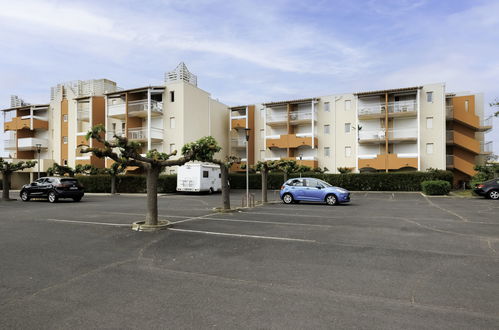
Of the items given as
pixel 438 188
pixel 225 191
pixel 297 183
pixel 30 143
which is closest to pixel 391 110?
pixel 438 188

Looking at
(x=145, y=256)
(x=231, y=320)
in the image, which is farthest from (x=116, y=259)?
(x=231, y=320)

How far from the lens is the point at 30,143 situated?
43.0 m

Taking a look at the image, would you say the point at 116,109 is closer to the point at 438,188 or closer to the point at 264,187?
the point at 264,187

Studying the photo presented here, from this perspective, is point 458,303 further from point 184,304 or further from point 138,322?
point 138,322

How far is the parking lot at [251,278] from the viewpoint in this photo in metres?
3.81

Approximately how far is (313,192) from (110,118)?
103ft

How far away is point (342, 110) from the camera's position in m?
37.0

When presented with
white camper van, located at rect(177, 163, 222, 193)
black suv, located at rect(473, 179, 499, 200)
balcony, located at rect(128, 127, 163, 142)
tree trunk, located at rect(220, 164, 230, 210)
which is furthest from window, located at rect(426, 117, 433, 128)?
balcony, located at rect(128, 127, 163, 142)

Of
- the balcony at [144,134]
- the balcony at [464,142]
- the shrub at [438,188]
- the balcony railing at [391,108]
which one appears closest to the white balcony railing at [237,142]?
the balcony at [144,134]

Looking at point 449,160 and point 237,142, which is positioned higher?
point 237,142

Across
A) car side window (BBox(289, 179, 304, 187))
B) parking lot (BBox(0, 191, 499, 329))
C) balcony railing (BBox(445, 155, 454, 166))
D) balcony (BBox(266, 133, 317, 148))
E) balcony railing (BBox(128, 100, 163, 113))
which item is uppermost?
balcony railing (BBox(128, 100, 163, 113))

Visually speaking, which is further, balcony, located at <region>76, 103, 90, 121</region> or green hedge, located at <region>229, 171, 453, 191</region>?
balcony, located at <region>76, 103, 90, 121</region>

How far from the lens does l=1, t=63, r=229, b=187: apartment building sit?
36094 mm

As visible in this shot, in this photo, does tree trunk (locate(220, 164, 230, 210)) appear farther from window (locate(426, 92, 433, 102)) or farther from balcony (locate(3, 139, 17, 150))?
balcony (locate(3, 139, 17, 150))
